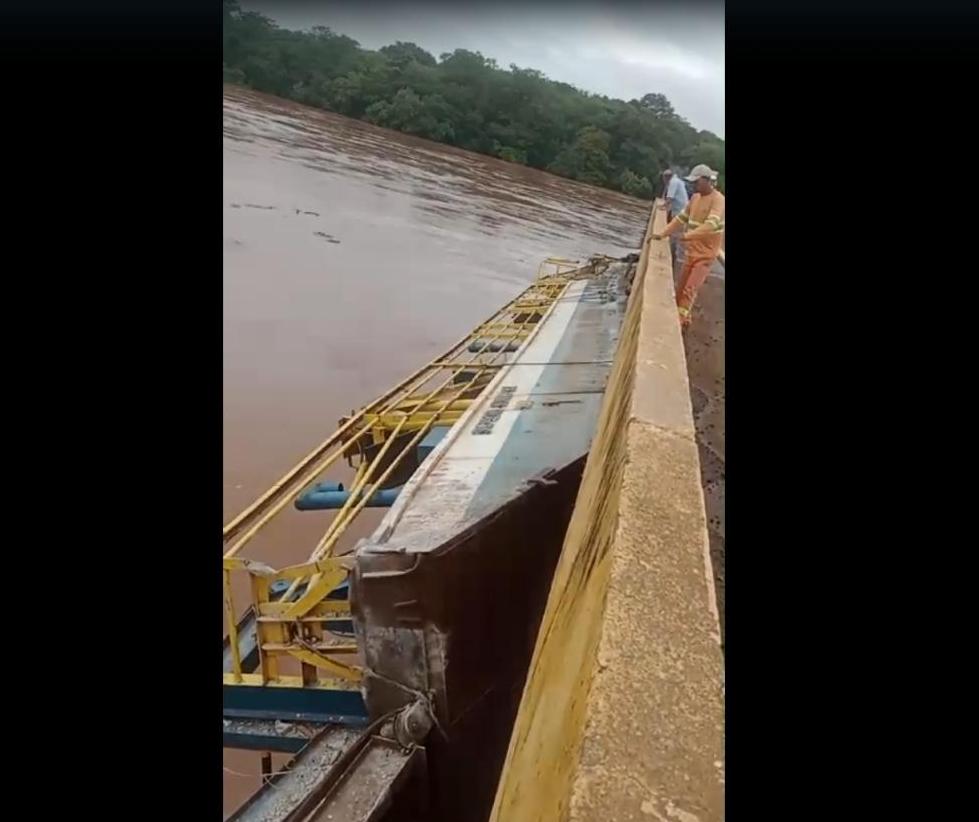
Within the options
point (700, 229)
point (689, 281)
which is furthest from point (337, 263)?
point (700, 229)

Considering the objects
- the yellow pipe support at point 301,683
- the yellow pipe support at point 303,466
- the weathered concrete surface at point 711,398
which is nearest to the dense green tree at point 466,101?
the weathered concrete surface at point 711,398

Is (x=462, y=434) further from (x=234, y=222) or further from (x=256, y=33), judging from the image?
(x=234, y=222)

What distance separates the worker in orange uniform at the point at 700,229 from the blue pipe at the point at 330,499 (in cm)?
139

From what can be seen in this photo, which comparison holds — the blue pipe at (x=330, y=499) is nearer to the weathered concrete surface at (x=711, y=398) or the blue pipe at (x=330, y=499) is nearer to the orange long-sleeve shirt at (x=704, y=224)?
the weathered concrete surface at (x=711, y=398)

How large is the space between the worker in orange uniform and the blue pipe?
4.55 ft

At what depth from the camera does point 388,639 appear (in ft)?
7.02

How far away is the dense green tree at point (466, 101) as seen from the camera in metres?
2.25

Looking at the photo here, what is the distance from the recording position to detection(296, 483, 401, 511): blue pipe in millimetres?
3112

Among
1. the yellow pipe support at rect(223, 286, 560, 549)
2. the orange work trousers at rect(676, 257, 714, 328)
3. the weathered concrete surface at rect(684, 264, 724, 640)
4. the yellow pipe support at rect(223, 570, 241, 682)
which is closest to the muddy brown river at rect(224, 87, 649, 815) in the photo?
the yellow pipe support at rect(223, 286, 560, 549)

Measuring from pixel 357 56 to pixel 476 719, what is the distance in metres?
2.04

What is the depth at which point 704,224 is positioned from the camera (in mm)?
3225

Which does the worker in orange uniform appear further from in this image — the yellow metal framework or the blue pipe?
the blue pipe
